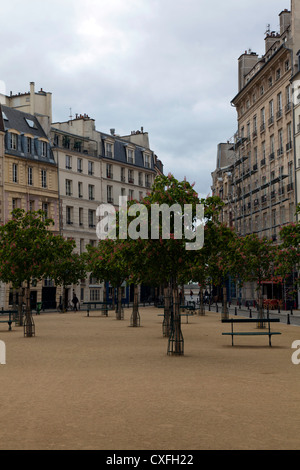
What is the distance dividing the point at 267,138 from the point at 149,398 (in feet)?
161

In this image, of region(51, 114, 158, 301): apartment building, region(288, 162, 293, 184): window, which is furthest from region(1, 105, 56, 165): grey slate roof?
region(288, 162, 293, 184): window

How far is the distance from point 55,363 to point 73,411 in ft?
22.2

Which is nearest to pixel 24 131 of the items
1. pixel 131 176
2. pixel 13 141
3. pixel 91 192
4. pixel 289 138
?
pixel 13 141

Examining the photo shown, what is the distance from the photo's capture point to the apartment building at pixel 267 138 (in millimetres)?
52062

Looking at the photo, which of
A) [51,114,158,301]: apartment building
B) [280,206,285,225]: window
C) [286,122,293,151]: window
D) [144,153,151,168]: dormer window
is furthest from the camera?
[144,153,151,168]: dormer window

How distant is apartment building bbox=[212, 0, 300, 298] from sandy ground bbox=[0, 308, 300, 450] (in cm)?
3348

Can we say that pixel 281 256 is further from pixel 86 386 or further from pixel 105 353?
pixel 86 386

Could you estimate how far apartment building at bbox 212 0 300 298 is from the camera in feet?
171

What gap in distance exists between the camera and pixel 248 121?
215ft

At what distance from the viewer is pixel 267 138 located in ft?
191

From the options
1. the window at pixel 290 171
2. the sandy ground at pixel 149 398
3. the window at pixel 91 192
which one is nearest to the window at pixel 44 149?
the window at pixel 91 192

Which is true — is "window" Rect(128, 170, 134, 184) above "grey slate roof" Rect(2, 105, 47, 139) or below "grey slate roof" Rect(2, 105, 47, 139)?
below

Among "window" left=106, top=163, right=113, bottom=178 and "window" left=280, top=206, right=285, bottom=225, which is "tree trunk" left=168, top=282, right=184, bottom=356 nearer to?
"window" left=280, top=206, right=285, bottom=225

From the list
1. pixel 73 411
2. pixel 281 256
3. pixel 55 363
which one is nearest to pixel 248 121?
pixel 281 256
